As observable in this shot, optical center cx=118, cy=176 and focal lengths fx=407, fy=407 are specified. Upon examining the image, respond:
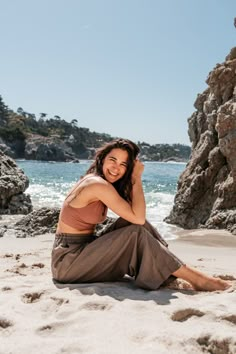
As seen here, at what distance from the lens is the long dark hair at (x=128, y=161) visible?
145 inches

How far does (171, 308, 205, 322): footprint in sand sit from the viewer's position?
2682 millimetres

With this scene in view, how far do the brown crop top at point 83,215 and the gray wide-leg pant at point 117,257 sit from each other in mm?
109

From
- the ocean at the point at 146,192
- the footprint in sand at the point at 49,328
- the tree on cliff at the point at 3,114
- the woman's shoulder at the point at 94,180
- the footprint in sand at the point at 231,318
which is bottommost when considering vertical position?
the ocean at the point at 146,192

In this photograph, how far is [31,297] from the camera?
3.17 metres

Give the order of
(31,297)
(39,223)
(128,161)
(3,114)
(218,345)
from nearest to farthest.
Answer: (218,345) → (31,297) → (128,161) → (39,223) → (3,114)

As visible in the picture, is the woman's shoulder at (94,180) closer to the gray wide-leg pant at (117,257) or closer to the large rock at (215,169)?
the gray wide-leg pant at (117,257)

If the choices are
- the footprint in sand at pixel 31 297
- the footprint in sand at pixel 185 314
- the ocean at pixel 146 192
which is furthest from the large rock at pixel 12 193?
the footprint in sand at pixel 185 314

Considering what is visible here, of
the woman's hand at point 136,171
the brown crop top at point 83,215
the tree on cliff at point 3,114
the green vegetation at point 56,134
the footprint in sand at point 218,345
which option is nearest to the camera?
the footprint in sand at point 218,345

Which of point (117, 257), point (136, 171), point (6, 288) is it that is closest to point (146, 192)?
point (136, 171)

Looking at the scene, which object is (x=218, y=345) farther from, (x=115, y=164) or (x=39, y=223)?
(x=39, y=223)

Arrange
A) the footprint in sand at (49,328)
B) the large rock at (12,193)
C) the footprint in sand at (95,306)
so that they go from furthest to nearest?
the large rock at (12,193), the footprint in sand at (95,306), the footprint in sand at (49,328)

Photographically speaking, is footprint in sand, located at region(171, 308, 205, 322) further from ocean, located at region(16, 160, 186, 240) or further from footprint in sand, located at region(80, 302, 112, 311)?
ocean, located at region(16, 160, 186, 240)

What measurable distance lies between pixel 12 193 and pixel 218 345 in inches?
386

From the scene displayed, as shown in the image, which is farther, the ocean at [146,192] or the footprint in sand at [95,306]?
the ocean at [146,192]
